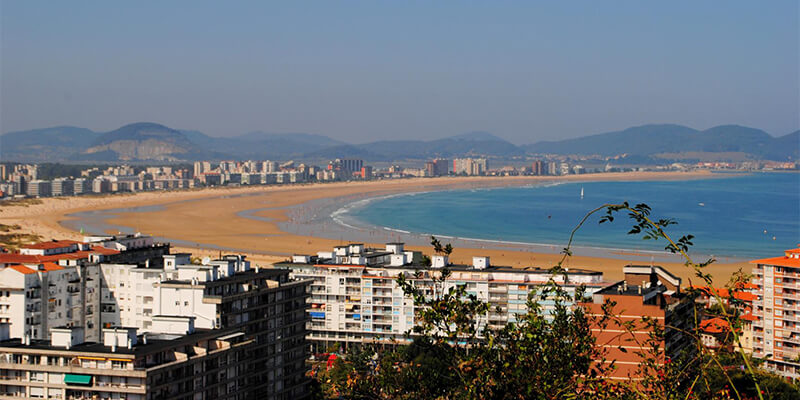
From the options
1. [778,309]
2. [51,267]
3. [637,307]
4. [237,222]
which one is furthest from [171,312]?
[237,222]

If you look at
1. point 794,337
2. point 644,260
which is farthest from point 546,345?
point 644,260

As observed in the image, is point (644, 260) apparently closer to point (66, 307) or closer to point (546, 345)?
point (66, 307)

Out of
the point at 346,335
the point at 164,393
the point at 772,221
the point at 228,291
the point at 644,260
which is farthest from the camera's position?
the point at 772,221

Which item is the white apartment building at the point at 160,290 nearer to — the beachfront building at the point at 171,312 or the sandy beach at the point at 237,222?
the beachfront building at the point at 171,312

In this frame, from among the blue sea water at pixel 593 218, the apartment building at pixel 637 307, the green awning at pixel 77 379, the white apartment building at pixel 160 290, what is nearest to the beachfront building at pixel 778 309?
the apartment building at pixel 637 307

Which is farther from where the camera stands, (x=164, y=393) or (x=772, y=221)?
(x=772, y=221)

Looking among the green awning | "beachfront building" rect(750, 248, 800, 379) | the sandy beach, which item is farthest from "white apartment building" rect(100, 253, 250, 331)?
the sandy beach
